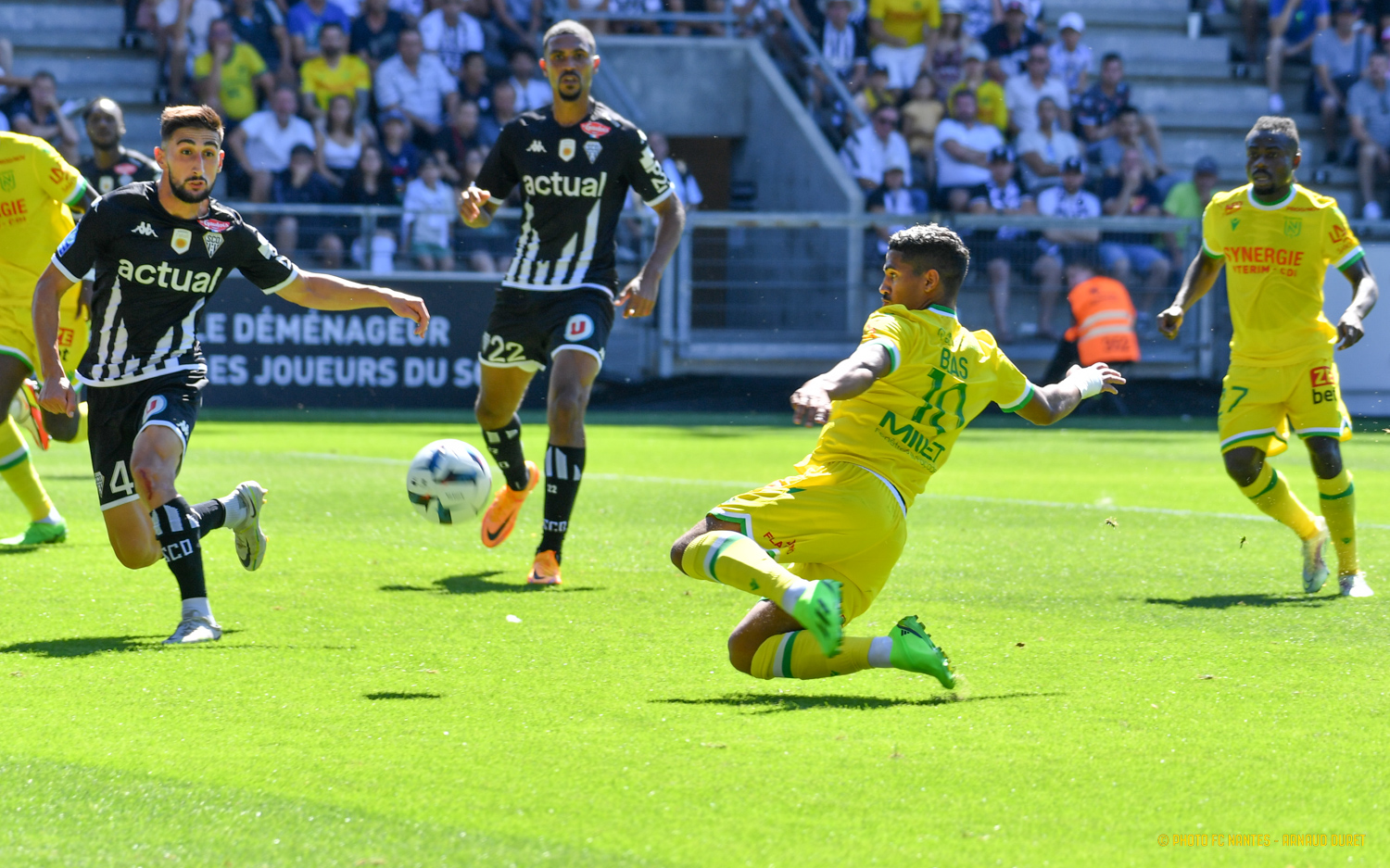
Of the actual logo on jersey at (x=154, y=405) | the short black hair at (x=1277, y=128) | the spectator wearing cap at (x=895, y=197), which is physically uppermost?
the short black hair at (x=1277, y=128)

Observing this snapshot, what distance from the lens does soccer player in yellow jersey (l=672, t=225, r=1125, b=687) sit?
183 inches

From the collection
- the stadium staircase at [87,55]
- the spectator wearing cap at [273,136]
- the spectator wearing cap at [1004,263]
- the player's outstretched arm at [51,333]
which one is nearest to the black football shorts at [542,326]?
the player's outstretched arm at [51,333]

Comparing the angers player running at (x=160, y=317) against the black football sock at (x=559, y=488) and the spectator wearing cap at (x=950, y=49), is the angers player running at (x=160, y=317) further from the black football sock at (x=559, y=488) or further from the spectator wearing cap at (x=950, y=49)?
the spectator wearing cap at (x=950, y=49)

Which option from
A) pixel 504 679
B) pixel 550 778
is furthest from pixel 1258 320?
A: pixel 550 778

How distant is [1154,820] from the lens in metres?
3.47

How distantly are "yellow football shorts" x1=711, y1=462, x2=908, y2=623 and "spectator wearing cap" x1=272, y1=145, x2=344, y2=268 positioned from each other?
13416 millimetres

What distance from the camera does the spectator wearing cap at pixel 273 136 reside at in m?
18.6

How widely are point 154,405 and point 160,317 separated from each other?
1.10 ft

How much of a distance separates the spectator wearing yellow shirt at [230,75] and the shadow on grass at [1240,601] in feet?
49.9

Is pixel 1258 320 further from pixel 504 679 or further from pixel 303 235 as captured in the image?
Result: pixel 303 235

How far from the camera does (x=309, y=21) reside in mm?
20125

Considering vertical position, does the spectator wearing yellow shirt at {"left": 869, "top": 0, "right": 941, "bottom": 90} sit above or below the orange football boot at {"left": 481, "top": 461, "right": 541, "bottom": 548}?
above

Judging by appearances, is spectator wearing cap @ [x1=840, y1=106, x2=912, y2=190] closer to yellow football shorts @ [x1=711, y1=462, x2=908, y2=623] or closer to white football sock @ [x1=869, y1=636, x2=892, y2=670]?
yellow football shorts @ [x1=711, y1=462, x2=908, y2=623]

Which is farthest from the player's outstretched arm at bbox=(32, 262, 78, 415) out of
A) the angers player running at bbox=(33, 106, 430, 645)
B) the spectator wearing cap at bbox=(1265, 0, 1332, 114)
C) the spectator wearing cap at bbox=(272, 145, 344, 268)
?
the spectator wearing cap at bbox=(1265, 0, 1332, 114)
